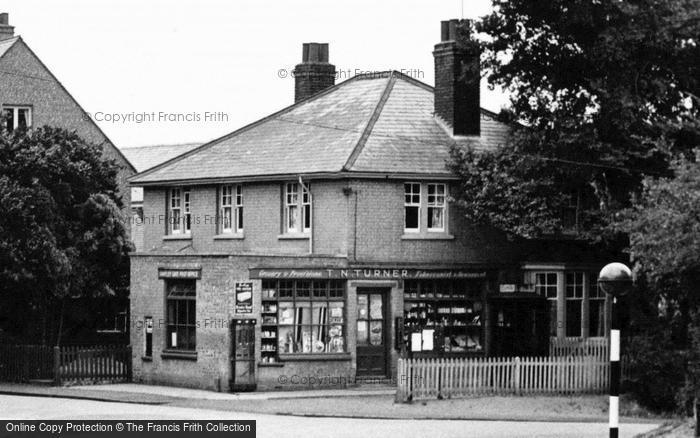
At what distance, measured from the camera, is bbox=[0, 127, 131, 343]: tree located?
45.8m

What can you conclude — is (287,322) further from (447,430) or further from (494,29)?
(447,430)

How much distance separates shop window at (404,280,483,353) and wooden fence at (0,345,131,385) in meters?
8.82

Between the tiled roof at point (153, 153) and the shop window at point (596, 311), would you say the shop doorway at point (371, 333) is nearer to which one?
the shop window at point (596, 311)

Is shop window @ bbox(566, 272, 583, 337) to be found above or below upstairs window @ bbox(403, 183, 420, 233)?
below

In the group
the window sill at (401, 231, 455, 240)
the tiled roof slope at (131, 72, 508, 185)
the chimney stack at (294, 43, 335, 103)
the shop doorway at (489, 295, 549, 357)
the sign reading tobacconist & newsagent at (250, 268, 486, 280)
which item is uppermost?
the chimney stack at (294, 43, 335, 103)

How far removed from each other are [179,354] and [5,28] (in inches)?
1153

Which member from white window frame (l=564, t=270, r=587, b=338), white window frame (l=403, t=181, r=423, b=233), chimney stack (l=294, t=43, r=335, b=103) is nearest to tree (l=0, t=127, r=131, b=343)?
chimney stack (l=294, t=43, r=335, b=103)

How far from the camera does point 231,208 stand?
1877 inches

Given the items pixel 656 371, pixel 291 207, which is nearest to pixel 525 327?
pixel 656 371

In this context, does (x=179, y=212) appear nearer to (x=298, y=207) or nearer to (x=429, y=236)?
(x=298, y=207)

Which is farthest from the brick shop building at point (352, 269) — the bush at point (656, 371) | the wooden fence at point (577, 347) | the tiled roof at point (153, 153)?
the tiled roof at point (153, 153)

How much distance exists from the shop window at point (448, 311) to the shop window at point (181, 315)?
20.4 ft

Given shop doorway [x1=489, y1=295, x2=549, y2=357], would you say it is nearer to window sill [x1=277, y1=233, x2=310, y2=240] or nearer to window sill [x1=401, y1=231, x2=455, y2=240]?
window sill [x1=401, y1=231, x2=455, y2=240]

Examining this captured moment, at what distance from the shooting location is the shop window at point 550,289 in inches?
1797
